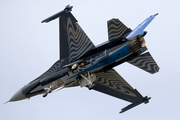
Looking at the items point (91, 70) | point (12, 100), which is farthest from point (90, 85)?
point (12, 100)

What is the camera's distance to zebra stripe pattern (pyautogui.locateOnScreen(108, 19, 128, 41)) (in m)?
37.6

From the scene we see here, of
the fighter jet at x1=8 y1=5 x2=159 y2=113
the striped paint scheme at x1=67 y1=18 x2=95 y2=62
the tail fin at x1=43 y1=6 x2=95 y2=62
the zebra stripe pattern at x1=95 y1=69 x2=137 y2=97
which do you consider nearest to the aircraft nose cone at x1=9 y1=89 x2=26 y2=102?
the fighter jet at x1=8 y1=5 x2=159 y2=113

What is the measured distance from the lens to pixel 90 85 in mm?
39219

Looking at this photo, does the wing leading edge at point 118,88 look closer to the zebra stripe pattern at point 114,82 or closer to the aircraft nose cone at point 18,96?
the zebra stripe pattern at point 114,82

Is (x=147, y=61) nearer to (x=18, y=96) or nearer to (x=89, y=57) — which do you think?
(x=89, y=57)

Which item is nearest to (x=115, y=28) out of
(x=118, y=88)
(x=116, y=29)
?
(x=116, y=29)

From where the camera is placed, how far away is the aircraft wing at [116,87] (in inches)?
1703

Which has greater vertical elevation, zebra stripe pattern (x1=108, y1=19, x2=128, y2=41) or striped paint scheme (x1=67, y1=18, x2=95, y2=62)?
striped paint scheme (x1=67, y1=18, x2=95, y2=62)

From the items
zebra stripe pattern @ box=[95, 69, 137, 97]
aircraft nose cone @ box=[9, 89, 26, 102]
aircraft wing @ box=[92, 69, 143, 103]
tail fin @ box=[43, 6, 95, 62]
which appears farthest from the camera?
aircraft wing @ box=[92, 69, 143, 103]

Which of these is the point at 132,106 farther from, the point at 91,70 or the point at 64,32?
the point at 64,32

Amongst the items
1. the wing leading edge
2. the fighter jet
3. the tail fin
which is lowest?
the wing leading edge

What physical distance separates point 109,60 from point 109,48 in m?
1.07

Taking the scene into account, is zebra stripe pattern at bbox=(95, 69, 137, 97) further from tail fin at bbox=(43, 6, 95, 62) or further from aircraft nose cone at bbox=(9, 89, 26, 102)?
aircraft nose cone at bbox=(9, 89, 26, 102)

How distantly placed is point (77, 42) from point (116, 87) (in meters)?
6.79
